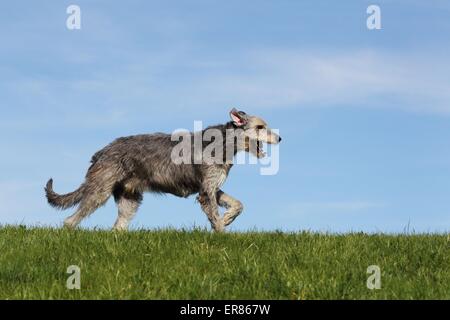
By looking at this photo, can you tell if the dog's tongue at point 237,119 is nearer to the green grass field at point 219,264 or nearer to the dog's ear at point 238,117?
the dog's ear at point 238,117

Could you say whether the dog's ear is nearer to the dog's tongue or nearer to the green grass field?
the dog's tongue

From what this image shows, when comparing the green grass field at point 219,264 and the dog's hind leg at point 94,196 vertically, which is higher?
the dog's hind leg at point 94,196

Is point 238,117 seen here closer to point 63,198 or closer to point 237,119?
point 237,119

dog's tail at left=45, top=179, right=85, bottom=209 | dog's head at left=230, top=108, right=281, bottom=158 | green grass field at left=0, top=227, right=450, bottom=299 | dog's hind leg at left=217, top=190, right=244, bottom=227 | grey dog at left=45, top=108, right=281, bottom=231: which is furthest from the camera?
dog's tail at left=45, top=179, right=85, bottom=209

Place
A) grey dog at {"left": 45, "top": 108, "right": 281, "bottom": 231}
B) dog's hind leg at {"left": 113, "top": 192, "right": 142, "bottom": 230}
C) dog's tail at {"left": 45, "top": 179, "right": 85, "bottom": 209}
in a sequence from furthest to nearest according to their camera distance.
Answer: dog's hind leg at {"left": 113, "top": 192, "right": 142, "bottom": 230}
dog's tail at {"left": 45, "top": 179, "right": 85, "bottom": 209}
grey dog at {"left": 45, "top": 108, "right": 281, "bottom": 231}

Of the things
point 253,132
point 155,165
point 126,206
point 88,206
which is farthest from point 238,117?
point 88,206

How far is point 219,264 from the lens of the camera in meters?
10.0

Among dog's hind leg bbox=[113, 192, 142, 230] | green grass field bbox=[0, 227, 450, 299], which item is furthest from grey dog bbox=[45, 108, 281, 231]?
green grass field bbox=[0, 227, 450, 299]

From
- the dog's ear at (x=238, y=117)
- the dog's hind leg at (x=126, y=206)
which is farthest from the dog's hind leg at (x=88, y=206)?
the dog's ear at (x=238, y=117)

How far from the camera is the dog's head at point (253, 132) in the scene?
15.5m

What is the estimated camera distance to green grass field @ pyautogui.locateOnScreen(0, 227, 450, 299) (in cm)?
870

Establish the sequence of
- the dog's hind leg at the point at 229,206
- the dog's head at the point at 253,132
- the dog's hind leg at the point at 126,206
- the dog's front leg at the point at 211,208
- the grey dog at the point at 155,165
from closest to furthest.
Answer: the dog's front leg at the point at 211,208, the dog's hind leg at the point at 229,206, the grey dog at the point at 155,165, the dog's head at the point at 253,132, the dog's hind leg at the point at 126,206
